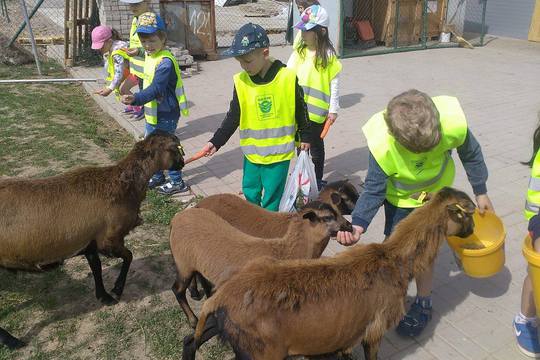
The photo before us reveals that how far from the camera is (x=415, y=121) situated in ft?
9.85

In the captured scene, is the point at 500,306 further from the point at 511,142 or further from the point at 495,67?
the point at 495,67

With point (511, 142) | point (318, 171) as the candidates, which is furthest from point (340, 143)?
point (511, 142)

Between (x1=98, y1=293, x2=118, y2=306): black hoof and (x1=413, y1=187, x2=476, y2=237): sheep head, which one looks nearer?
(x1=413, y1=187, x2=476, y2=237): sheep head

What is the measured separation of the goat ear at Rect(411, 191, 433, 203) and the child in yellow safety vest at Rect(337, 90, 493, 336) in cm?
2

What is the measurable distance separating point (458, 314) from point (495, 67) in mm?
10947

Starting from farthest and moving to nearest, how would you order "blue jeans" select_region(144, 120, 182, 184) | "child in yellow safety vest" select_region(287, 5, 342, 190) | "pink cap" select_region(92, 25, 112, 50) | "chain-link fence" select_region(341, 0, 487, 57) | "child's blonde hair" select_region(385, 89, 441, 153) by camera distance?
1. "chain-link fence" select_region(341, 0, 487, 57)
2. "pink cap" select_region(92, 25, 112, 50)
3. "blue jeans" select_region(144, 120, 182, 184)
4. "child in yellow safety vest" select_region(287, 5, 342, 190)
5. "child's blonde hair" select_region(385, 89, 441, 153)

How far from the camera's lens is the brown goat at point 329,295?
8.75 feet

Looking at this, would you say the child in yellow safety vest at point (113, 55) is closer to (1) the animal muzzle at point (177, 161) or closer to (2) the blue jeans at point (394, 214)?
(1) the animal muzzle at point (177, 161)

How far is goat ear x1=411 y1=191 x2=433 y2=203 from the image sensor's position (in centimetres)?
354

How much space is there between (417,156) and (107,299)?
2980 mm

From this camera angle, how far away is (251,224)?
4.09 m

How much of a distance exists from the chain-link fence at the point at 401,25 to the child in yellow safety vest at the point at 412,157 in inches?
474

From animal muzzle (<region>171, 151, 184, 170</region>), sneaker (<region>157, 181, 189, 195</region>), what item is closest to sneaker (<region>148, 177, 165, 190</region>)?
sneaker (<region>157, 181, 189, 195</region>)

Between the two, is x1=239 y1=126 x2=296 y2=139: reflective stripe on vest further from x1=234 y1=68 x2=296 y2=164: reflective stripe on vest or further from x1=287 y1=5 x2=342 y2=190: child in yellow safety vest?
x1=287 y1=5 x2=342 y2=190: child in yellow safety vest
